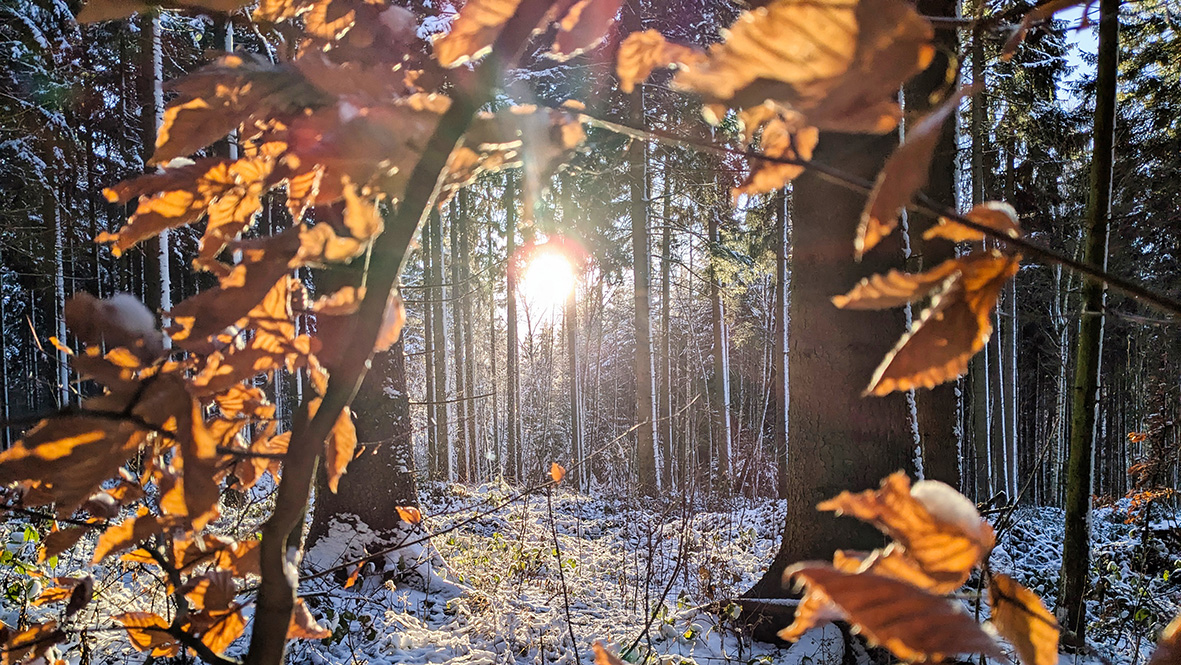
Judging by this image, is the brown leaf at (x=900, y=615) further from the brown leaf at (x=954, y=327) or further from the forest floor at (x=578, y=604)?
the forest floor at (x=578, y=604)

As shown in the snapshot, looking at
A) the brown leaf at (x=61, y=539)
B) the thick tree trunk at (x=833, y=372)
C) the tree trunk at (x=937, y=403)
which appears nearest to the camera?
the brown leaf at (x=61, y=539)

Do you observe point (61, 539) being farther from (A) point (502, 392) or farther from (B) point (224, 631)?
(A) point (502, 392)

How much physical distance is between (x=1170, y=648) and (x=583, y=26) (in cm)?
53

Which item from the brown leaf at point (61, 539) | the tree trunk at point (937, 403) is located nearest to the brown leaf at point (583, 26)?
the brown leaf at point (61, 539)

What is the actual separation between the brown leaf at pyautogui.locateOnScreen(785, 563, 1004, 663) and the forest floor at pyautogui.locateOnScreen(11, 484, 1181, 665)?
56.7 inches

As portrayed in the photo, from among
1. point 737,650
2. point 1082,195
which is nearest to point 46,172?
point 737,650

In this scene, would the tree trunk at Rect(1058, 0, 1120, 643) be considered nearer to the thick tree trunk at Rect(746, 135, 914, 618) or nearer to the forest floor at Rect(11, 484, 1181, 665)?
the forest floor at Rect(11, 484, 1181, 665)

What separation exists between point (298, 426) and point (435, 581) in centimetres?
429

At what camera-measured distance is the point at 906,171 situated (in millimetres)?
238

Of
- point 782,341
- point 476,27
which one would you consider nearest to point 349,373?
A: point 476,27

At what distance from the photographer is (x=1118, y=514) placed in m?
8.76

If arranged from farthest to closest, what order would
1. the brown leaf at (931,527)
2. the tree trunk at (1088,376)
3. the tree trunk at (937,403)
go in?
the tree trunk at (937,403) < the tree trunk at (1088,376) < the brown leaf at (931,527)

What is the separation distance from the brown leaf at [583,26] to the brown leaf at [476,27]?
0.07 metres

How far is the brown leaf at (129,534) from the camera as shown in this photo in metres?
0.56
